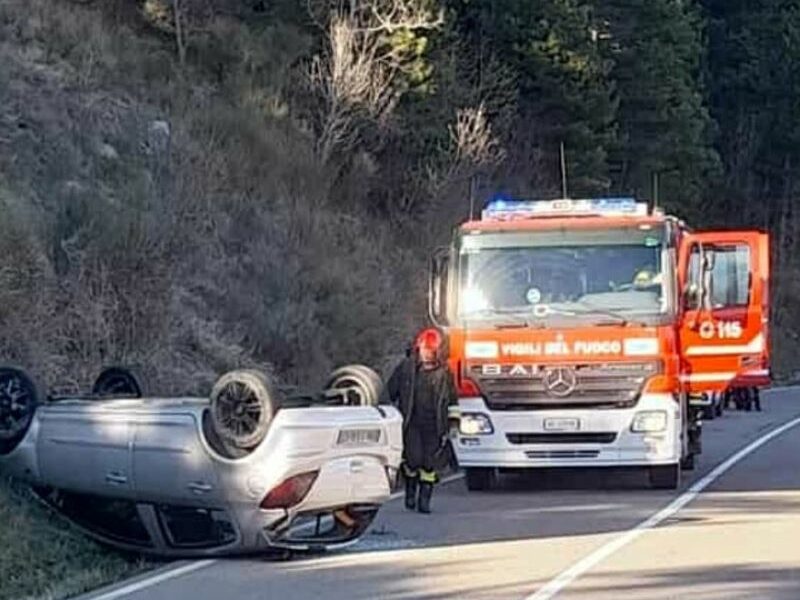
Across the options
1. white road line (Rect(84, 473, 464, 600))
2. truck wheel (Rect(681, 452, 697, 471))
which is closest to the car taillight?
white road line (Rect(84, 473, 464, 600))

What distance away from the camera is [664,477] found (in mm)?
18734

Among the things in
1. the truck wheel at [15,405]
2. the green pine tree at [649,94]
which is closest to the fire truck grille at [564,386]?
the truck wheel at [15,405]

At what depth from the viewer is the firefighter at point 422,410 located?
16891 millimetres

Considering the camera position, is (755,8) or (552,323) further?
(755,8)

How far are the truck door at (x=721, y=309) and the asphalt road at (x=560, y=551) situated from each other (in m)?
1.23

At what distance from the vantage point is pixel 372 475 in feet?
44.0

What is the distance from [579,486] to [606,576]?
291 inches

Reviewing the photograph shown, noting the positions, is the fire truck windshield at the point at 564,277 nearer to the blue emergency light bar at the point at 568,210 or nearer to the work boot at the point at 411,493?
the blue emergency light bar at the point at 568,210

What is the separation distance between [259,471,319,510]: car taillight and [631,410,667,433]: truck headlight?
6.00 meters

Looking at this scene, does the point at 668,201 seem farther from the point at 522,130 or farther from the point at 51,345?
the point at 51,345

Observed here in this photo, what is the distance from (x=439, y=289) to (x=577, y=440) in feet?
6.71

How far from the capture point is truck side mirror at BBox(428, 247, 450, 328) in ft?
61.1

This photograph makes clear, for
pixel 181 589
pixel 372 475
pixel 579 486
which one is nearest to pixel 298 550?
pixel 372 475

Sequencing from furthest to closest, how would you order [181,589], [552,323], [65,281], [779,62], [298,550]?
[779,62], [65,281], [552,323], [298,550], [181,589]
